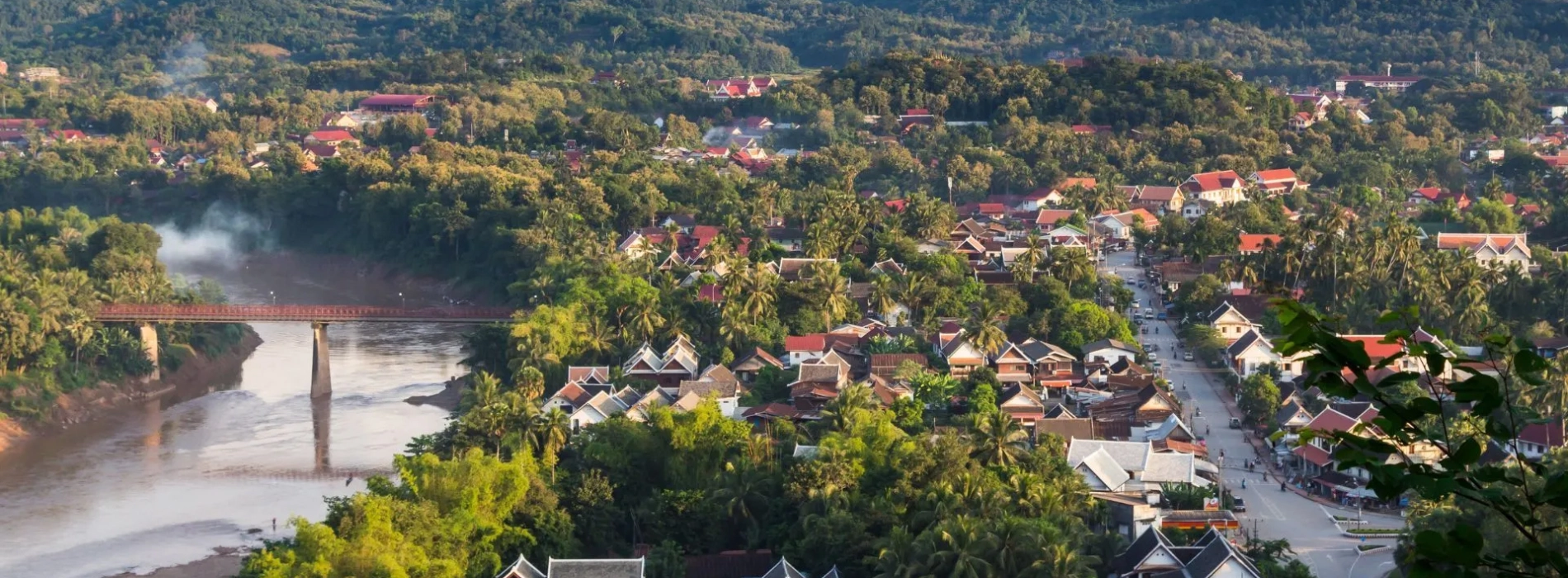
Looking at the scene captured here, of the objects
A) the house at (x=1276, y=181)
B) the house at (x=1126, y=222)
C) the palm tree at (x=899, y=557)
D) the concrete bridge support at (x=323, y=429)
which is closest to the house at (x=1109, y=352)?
the concrete bridge support at (x=323, y=429)

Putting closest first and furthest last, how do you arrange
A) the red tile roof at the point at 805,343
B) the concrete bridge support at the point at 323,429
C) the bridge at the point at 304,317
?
the concrete bridge support at the point at 323,429
the red tile roof at the point at 805,343
the bridge at the point at 304,317

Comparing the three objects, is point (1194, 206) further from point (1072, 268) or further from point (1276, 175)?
point (1072, 268)

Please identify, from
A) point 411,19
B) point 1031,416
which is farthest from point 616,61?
point 1031,416

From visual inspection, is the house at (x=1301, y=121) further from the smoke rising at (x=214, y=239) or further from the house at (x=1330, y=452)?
the house at (x=1330, y=452)

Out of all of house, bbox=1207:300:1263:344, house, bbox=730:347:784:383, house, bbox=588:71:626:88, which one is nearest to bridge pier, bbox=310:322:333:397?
house, bbox=730:347:784:383

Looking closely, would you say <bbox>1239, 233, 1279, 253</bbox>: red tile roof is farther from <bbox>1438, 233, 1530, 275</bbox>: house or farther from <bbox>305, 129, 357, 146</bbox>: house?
<bbox>305, 129, 357, 146</bbox>: house

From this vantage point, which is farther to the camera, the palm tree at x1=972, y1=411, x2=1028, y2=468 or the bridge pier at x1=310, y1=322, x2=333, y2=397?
the bridge pier at x1=310, y1=322, x2=333, y2=397
